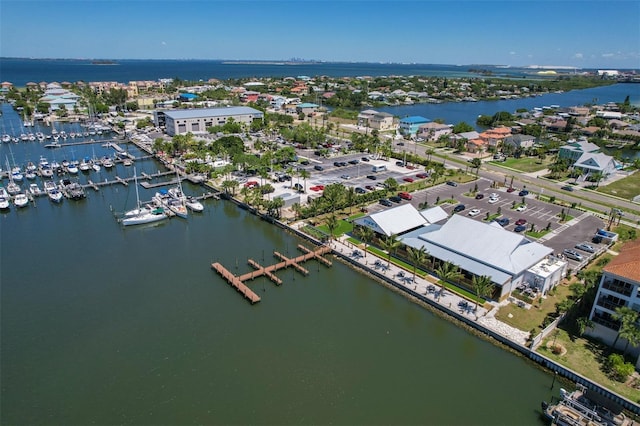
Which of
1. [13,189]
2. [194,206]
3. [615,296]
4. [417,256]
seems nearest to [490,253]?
[417,256]

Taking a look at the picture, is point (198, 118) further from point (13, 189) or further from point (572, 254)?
point (572, 254)

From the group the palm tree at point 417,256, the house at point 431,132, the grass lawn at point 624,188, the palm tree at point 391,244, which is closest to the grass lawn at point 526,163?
the grass lawn at point 624,188

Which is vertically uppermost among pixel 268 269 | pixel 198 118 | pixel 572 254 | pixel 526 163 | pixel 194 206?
pixel 198 118

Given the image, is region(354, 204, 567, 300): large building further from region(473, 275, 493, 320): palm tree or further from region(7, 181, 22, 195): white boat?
region(7, 181, 22, 195): white boat

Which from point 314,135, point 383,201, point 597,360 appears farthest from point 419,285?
point 314,135

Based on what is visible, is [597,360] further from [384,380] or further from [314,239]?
[314,239]

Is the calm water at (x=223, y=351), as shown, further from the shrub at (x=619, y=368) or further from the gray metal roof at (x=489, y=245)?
the gray metal roof at (x=489, y=245)

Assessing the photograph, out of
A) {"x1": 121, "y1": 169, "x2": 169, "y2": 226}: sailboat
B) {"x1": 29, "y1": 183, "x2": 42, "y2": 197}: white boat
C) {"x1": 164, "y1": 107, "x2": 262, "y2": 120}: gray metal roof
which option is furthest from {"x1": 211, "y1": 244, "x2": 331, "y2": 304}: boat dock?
{"x1": 164, "y1": 107, "x2": 262, "y2": 120}: gray metal roof
